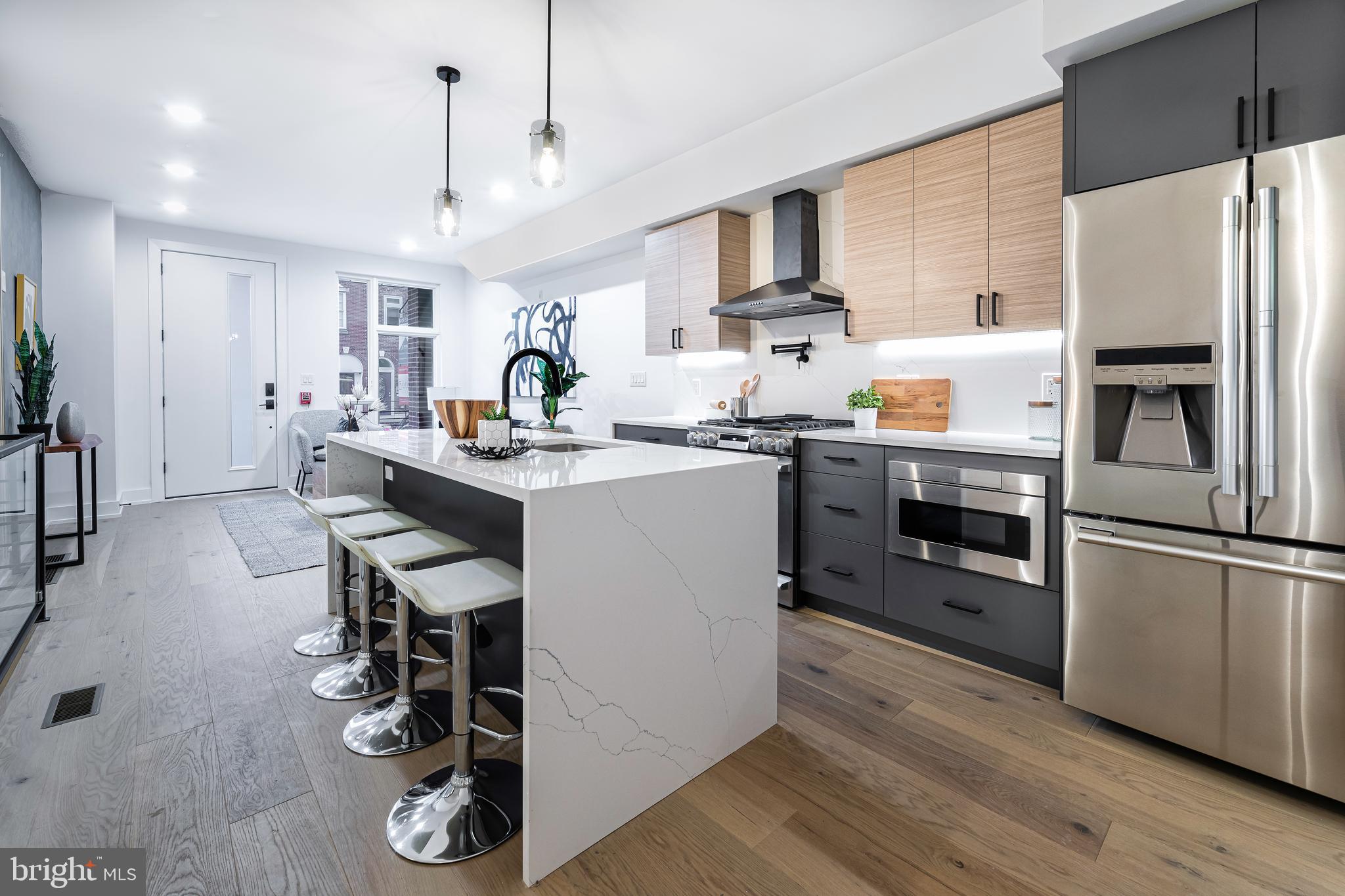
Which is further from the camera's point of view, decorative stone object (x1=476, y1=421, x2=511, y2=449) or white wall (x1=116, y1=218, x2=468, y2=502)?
white wall (x1=116, y1=218, x2=468, y2=502)

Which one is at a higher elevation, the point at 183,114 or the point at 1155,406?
the point at 183,114

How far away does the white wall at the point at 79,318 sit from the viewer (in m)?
4.93

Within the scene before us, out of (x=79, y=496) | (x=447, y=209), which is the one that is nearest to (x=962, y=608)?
(x=447, y=209)

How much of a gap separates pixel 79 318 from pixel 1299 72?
290 inches

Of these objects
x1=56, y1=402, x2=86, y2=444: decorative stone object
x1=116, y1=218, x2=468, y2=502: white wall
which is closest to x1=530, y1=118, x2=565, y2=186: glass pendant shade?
x1=56, y1=402, x2=86, y2=444: decorative stone object

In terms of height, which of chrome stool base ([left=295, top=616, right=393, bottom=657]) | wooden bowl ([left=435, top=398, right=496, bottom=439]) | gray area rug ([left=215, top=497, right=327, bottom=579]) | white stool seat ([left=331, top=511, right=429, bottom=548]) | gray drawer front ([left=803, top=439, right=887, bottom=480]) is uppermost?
wooden bowl ([left=435, top=398, right=496, bottom=439])

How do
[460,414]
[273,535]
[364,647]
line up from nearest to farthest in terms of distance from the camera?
[364,647]
[460,414]
[273,535]

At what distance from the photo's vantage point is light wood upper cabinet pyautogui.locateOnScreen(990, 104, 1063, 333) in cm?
246

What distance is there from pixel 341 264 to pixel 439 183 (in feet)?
Answer: 9.66

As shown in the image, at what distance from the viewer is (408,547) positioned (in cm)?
190

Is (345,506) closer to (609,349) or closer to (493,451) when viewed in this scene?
(493,451)

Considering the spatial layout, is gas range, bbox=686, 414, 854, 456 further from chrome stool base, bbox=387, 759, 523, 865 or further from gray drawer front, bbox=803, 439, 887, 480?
chrome stool base, bbox=387, 759, 523, 865

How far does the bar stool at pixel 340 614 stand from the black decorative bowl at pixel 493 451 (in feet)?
2.63

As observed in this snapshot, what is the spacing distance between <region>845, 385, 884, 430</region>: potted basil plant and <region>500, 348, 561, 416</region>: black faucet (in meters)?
1.69
